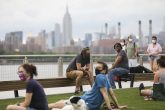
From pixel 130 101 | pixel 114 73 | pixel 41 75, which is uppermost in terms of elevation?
pixel 114 73

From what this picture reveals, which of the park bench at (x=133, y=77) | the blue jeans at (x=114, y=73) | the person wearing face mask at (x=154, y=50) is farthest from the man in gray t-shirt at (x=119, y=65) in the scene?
the person wearing face mask at (x=154, y=50)

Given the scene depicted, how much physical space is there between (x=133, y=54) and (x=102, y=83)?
31.4 feet

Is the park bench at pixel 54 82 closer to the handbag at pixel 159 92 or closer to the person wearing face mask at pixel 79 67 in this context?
the person wearing face mask at pixel 79 67

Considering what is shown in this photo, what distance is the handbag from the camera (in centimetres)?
1222

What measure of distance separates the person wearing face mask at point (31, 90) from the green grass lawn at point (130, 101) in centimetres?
Answer: 299

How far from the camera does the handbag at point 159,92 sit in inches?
481

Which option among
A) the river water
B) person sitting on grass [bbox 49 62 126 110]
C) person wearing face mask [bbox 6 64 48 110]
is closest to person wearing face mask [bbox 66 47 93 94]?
the river water

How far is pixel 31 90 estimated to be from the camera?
8.77 m

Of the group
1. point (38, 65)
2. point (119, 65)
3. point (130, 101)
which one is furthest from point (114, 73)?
point (38, 65)

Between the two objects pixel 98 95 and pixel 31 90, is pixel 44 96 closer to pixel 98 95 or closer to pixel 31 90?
pixel 31 90

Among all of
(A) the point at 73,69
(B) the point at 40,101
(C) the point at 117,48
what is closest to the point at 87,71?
(A) the point at 73,69

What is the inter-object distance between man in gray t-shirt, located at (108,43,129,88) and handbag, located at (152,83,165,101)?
3.33 m

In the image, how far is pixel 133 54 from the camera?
1972cm

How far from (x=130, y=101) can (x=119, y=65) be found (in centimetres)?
349
